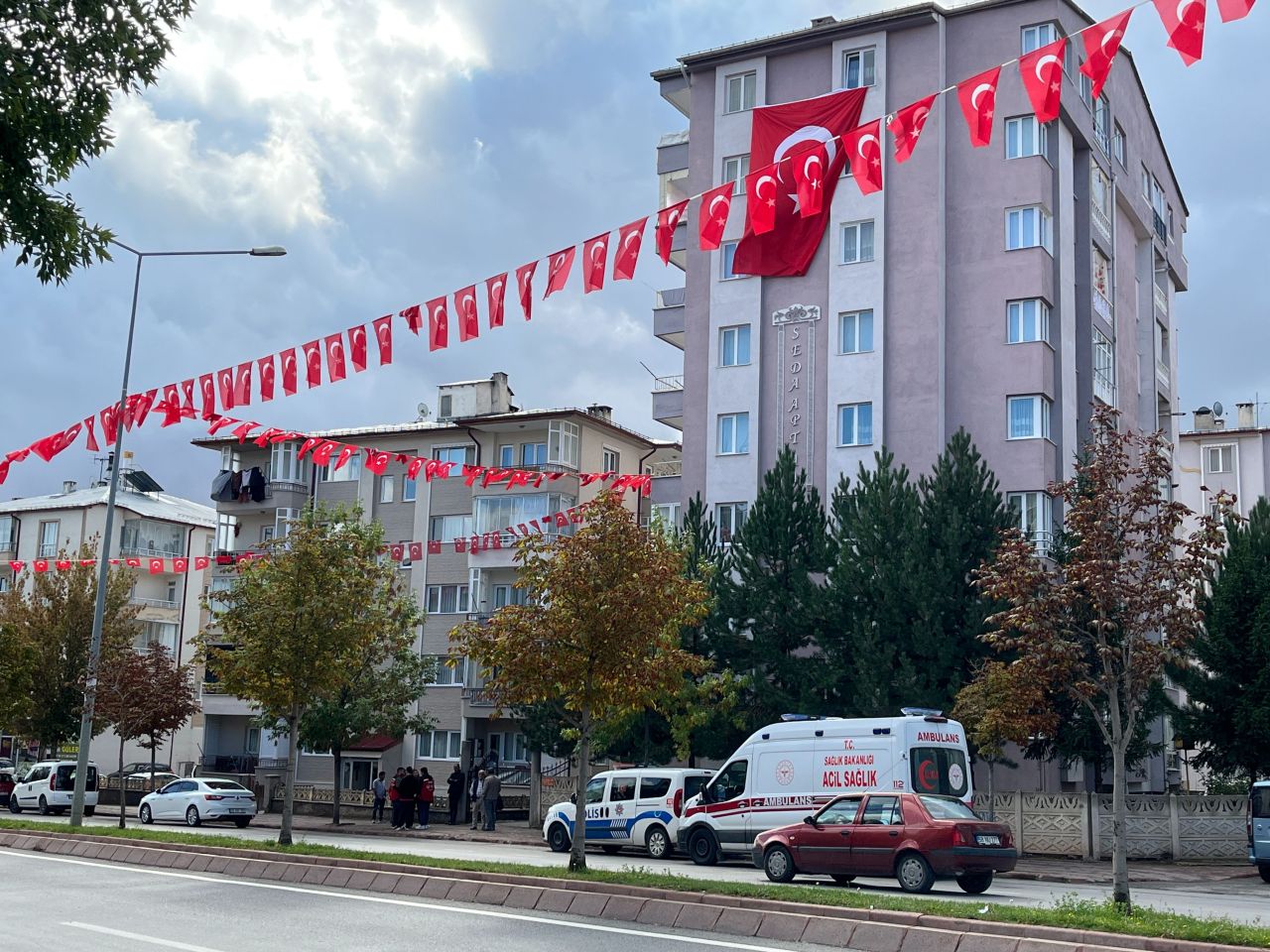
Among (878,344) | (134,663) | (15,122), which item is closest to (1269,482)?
(878,344)

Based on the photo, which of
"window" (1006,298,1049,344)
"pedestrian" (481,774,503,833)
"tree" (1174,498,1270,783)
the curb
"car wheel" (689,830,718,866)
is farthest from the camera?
"window" (1006,298,1049,344)

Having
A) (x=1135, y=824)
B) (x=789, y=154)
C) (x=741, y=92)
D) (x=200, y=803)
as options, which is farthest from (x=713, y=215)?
(x=741, y=92)

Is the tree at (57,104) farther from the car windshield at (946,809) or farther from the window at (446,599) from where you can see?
the window at (446,599)

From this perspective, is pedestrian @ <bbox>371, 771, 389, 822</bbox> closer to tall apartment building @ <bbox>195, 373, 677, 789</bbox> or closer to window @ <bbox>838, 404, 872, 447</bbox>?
tall apartment building @ <bbox>195, 373, 677, 789</bbox>

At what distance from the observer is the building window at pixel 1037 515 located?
36750mm

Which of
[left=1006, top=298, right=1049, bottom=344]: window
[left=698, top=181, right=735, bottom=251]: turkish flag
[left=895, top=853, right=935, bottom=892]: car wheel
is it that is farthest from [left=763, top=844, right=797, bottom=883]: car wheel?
[left=1006, top=298, right=1049, bottom=344]: window

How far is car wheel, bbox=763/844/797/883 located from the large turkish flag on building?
2409 cm

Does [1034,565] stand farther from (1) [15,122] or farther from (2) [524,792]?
(2) [524,792]

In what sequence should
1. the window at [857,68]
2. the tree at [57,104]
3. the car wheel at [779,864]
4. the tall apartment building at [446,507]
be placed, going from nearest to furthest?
the tree at [57,104] → the car wheel at [779,864] → the window at [857,68] → the tall apartment building at [446,507]

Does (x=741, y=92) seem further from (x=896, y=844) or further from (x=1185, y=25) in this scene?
(x=1185, y=25)

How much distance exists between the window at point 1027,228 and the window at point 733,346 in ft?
27.4

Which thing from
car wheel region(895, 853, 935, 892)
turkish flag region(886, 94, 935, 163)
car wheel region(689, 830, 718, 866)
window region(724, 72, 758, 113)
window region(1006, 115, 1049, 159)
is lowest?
car wheel region(689, 830, 718, 866)

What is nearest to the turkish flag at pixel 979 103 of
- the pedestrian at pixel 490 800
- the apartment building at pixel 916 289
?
the apartment building at pixel 916 289

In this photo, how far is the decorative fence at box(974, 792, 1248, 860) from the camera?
2980 cm
